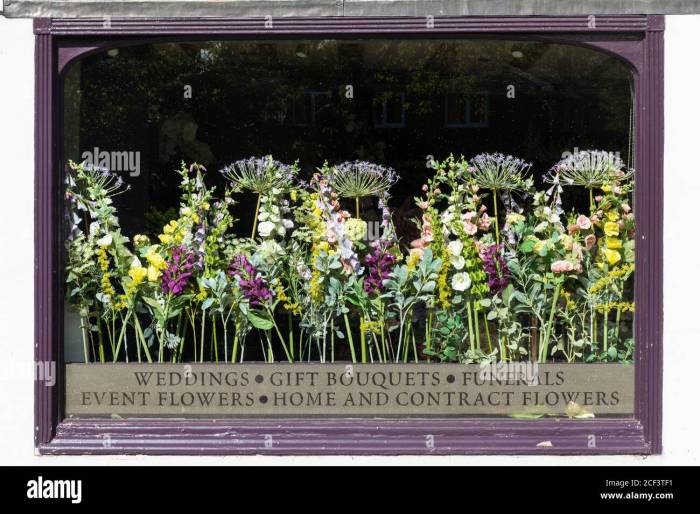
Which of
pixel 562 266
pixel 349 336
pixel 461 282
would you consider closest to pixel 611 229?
pixel 562 266

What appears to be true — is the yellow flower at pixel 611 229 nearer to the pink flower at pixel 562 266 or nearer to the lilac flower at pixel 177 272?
the pink flower at pixel 562 266

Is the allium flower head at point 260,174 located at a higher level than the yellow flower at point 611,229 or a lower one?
higher

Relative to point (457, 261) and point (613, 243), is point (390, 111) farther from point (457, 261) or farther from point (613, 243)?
point (613, 243)

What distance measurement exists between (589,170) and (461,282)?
3.16 ft

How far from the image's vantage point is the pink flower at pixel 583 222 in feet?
21.5

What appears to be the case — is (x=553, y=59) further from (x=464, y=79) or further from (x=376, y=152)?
(x=376, y=152)

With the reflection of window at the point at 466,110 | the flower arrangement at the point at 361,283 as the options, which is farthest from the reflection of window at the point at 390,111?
the flower arrangement at the point at 361,283

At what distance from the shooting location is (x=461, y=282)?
6.50 metres

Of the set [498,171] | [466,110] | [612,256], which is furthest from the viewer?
[466,110]

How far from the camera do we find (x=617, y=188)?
652 cm

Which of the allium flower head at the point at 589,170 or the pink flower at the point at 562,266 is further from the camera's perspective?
the allium flower head at the point at 589,170

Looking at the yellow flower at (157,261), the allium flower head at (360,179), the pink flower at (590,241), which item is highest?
the allium flower head at (360,179)

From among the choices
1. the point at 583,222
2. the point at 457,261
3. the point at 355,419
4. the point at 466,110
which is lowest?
the point at 355,419
